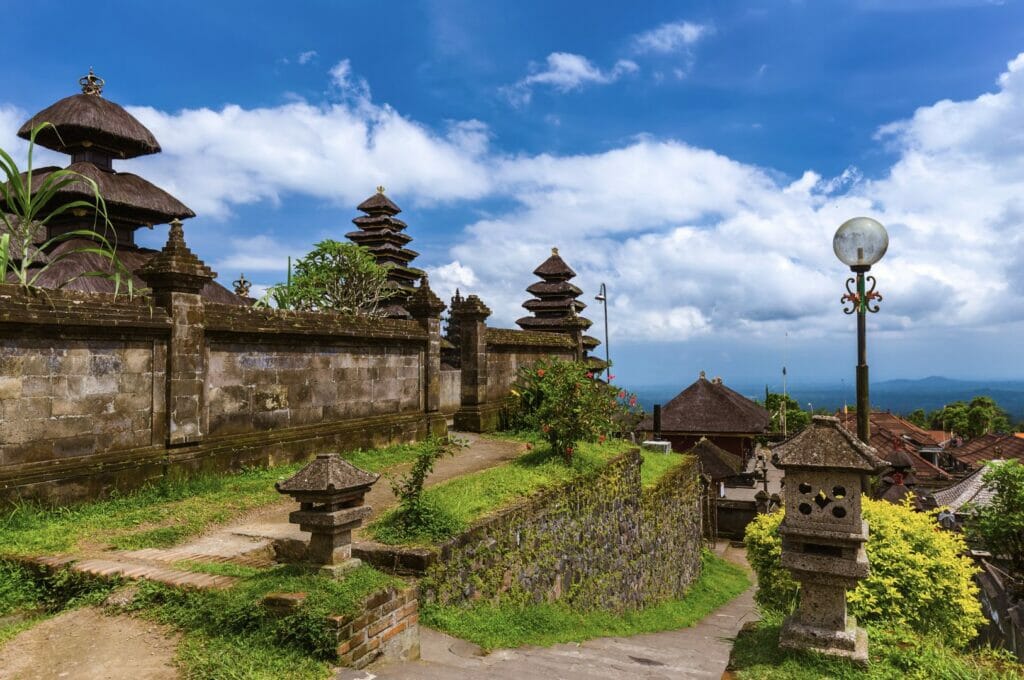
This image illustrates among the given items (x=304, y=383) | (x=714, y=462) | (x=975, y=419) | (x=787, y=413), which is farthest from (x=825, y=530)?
(x=975, y=419)

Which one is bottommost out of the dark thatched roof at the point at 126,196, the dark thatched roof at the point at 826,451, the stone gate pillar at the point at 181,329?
the dark thatched roof at the point at 826,451

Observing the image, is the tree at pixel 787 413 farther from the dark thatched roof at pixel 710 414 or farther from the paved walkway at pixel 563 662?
the paved walkway at pixel 563 662

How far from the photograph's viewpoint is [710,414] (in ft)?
121

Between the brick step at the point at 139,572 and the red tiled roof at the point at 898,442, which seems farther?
the red tiled roof at the point at 898,442

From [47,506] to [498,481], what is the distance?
5719 mm

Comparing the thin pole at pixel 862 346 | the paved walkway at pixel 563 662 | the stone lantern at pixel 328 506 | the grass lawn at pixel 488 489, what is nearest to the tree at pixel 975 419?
the grass lawn at pixel 488 489

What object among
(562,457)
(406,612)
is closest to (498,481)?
(562,457)

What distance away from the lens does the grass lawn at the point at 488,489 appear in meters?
6.90

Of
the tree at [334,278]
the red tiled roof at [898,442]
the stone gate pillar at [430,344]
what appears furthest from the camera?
the red tiled roof at [898,442]

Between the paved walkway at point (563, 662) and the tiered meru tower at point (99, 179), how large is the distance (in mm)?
14338

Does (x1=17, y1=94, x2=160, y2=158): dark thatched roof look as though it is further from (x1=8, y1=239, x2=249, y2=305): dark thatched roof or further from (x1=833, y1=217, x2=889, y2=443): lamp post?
(x1=833, y1=217, x2=889, y2=443): lamp post

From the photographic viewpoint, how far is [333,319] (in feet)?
39.7

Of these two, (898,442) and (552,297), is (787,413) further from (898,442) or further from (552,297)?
(552,297)

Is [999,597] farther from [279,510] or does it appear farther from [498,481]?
[279,510]
